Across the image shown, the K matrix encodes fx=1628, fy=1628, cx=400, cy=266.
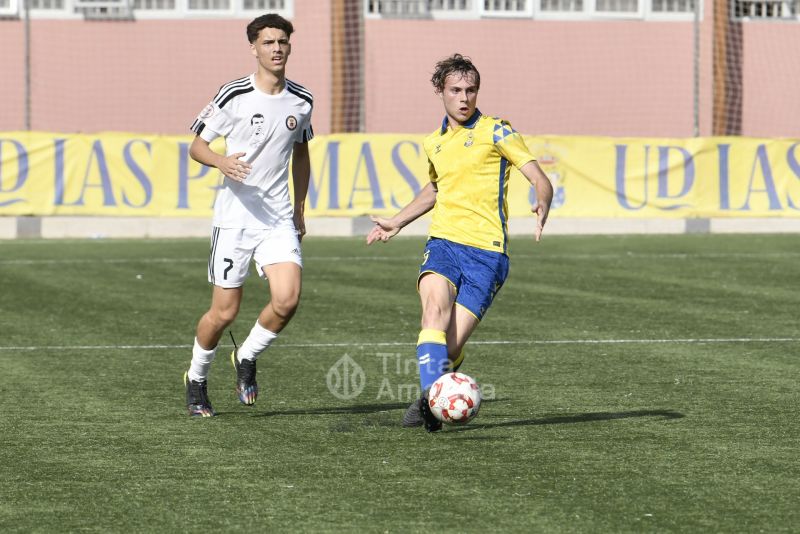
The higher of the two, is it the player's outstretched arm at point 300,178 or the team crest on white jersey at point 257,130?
the team crest on white jersey at point 257,130

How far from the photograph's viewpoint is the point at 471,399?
25.4ft

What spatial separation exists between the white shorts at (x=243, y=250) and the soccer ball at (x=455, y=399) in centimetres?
134

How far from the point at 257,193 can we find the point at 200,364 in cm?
99

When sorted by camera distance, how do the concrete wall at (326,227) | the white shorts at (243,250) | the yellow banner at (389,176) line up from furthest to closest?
the concrete wall at (326,227)
the yellow banner at (389,176)
the white shorts at (243,250)

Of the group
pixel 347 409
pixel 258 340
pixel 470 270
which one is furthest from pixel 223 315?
pixel 470 270

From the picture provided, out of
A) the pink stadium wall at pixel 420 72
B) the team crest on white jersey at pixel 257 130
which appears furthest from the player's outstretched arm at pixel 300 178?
the pink stadium wall at pixel 420 72

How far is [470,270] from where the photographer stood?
8133 mm

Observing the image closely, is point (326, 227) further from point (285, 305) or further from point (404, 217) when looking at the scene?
point (404, 217)

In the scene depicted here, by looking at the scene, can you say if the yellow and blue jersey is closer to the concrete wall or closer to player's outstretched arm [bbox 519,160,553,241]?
player's outstretched arm [bbox 519,160,553,241]

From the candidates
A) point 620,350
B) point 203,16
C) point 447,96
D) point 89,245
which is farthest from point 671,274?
point 203,16

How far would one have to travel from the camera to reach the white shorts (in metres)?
8.72

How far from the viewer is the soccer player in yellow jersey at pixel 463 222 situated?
8047 mm

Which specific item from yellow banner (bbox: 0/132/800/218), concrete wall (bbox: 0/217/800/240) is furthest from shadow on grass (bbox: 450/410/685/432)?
concrete wall (bbox: 0/217/800/240)

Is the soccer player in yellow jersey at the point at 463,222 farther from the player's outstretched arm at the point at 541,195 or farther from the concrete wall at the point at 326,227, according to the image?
the concrete wall at the point at 326,227
